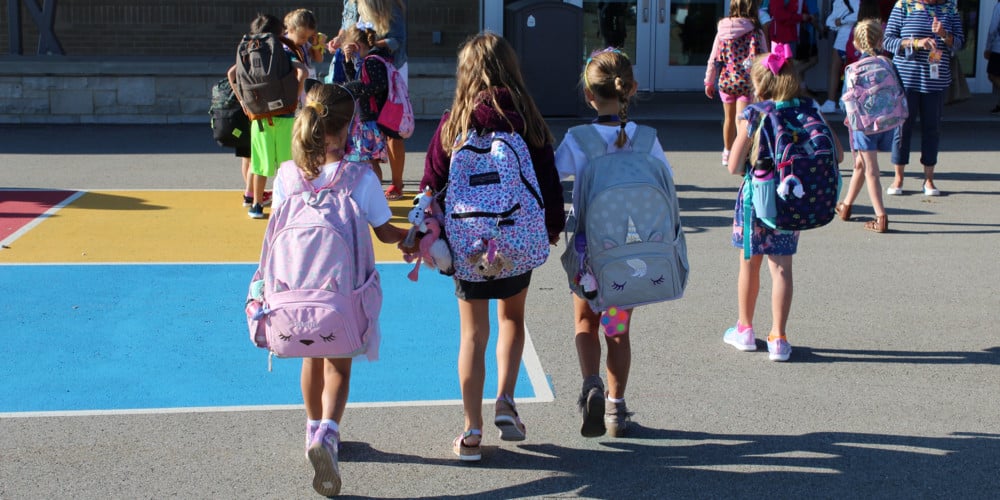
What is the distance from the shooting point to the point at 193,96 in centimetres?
1520

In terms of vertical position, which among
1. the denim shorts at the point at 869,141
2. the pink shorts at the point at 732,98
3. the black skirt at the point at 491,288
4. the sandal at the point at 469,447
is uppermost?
the pink shorts at the point at 732,98

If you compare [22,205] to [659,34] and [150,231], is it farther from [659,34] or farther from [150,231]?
[659,34]

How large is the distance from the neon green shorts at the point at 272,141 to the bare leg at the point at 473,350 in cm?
474

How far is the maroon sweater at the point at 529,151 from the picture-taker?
434cm

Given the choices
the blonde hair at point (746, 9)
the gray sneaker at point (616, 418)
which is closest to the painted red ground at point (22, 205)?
the gray sneaker at point (616, 418)

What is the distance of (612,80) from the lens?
15.1 ft

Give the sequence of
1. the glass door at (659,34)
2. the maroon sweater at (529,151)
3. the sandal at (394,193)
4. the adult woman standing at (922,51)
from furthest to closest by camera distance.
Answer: the glass door at (659,34)
the sandal at (394,193)
the adult woman standing at (922,51)
the maroon sweater at (529,151)

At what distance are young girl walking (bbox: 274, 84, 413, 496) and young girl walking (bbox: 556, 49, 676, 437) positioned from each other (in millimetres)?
793

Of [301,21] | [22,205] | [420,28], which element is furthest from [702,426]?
[420,28]

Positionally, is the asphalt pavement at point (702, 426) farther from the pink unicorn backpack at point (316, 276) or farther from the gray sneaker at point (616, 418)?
the pink unicorn backpack at point (316, 276)

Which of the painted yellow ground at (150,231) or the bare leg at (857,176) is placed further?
the bare leg at (857,176)

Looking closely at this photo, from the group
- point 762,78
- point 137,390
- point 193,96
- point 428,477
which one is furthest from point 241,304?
point 193,96

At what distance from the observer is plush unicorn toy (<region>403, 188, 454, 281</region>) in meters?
4.30

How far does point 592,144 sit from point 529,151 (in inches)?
12.6
